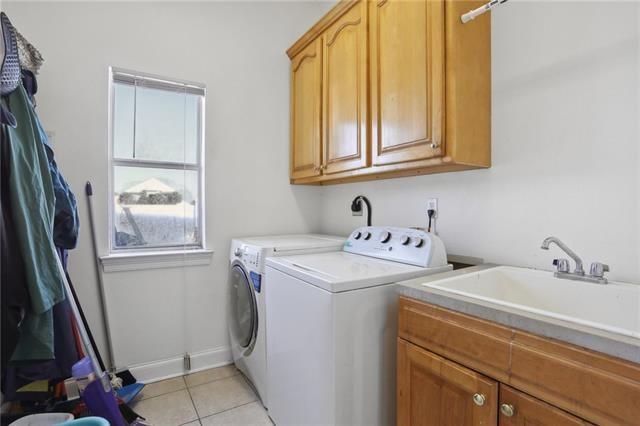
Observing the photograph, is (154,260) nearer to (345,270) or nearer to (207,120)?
(207,120)

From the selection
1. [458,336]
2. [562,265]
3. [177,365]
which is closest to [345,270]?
[458,336]

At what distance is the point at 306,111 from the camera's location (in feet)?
7.65

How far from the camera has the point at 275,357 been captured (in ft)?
5.09

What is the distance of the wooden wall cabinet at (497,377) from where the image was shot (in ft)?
2.18

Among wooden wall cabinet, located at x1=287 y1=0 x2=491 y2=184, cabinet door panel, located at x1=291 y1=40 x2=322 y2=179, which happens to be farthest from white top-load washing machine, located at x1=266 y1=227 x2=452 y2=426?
cabinet door panel, located at x1=291 y1=40 x2=322 y2=179

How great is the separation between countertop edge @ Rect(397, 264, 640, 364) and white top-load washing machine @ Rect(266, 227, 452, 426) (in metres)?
0.17

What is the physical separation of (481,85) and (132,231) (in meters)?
2.27

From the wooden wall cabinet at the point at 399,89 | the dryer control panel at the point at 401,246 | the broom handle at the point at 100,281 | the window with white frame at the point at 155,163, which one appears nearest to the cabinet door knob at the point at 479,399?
the dryer control panel at the point at 401,246

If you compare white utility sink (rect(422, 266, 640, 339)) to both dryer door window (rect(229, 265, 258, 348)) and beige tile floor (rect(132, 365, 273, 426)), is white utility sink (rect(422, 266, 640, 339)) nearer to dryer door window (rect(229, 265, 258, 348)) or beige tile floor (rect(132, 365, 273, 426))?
dryer door window (rect(229, 265, 258, 348))

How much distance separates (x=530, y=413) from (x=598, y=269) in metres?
0.63

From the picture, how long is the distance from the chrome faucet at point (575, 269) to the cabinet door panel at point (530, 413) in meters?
0.57

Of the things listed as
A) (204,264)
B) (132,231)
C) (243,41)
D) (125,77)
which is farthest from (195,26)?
(204,264)

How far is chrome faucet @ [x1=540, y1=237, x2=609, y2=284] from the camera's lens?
1077 millimetres

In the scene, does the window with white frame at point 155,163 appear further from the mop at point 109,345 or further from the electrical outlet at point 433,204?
the electrical outlet at point 433,204
